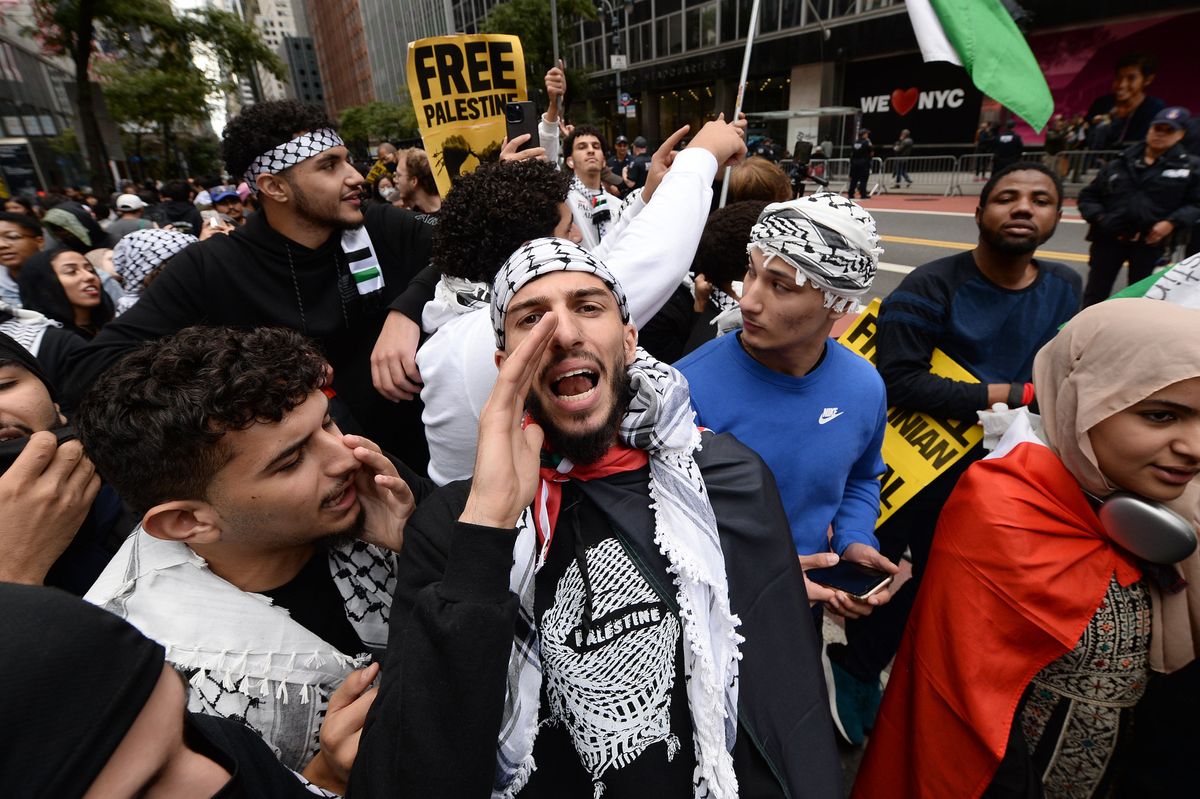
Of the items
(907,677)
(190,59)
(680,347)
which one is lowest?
(907,677)

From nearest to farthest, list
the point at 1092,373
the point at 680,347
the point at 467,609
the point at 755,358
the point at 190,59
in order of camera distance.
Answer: the point at 467,609 → the point at 1092,373 → the point at 755,358 → the point at 680,347 → the point at 190,59

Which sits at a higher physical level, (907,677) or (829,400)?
(829,400)

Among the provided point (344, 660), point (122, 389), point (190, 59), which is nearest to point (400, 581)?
point (344, 660)

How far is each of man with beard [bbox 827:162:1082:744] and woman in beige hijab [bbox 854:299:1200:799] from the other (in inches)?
28.4

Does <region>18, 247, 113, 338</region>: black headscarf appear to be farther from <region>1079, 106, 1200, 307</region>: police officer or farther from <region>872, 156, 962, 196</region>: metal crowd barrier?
<region>872, 156, 962, 196</region>: metal crowd barrier

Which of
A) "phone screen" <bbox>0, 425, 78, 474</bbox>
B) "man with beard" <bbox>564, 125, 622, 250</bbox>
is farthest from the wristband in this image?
"phone screen" <bbox>0, 425, 78, 474</bbox>

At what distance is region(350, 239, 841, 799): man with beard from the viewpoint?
3.53 feet

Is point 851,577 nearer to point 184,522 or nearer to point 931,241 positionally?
point 184,522

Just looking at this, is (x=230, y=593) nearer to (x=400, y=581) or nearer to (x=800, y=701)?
(x=400, y=581)

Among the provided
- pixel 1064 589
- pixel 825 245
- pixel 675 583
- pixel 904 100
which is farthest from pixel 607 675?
pixel 904 100

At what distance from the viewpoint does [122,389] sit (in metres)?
1.28

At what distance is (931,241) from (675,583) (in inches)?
483

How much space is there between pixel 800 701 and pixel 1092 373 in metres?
1.22

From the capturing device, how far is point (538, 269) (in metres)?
1.49
